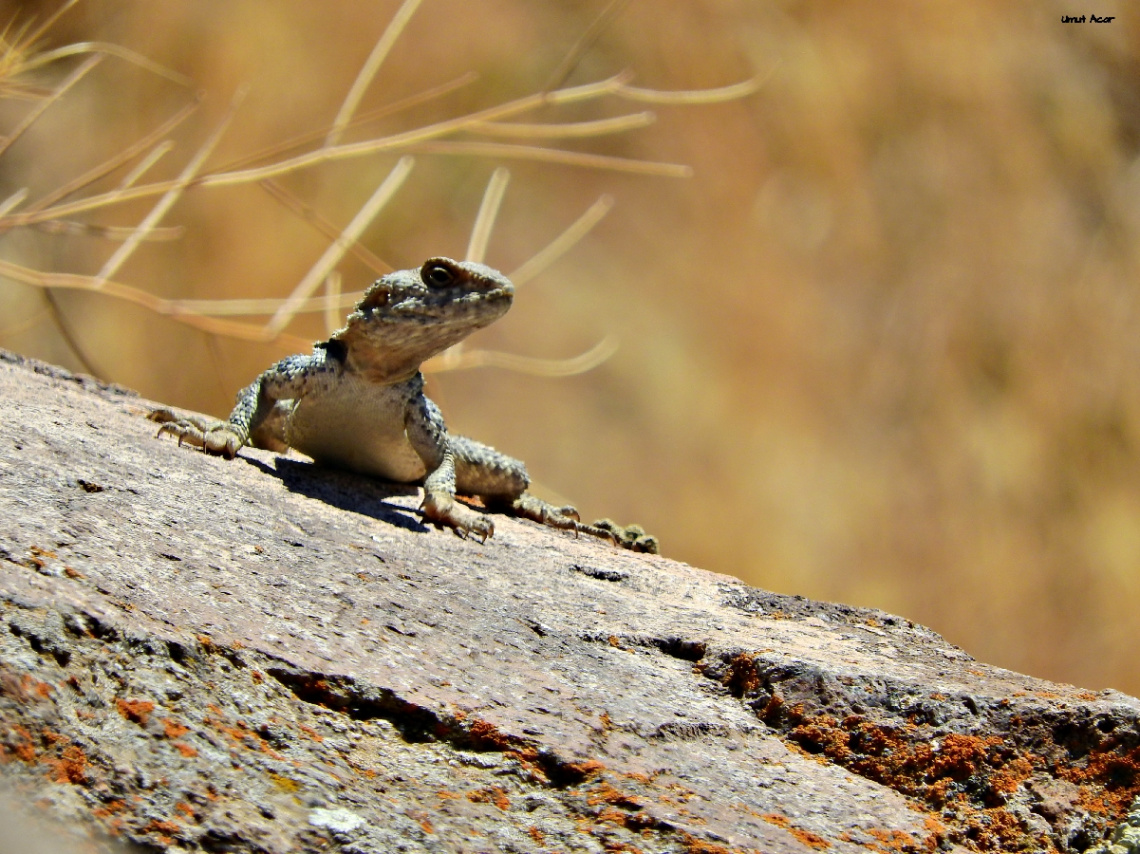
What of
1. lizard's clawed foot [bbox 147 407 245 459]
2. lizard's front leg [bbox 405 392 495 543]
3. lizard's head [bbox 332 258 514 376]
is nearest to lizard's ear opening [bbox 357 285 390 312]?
lizard's head [bbox 332 258 514 376]

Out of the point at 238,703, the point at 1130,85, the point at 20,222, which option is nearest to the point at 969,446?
the point at 1130,85

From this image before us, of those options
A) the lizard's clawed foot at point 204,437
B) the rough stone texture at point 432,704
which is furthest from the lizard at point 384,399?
the rough stone texture at point 432,704

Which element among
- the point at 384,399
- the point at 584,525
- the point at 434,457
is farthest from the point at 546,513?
the point at 384,399

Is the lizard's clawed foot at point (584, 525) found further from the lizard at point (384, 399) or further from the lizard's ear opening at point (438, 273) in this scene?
the lizard's ear opening at point (438, 273)

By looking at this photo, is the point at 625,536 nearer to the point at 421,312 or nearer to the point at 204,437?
the point at 421,312

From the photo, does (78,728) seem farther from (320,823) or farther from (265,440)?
(265,440)

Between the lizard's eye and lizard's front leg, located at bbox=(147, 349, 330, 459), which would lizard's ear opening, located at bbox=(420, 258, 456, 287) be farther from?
lizard's front leg, located at bbox=(147, 349, 330, 459)
